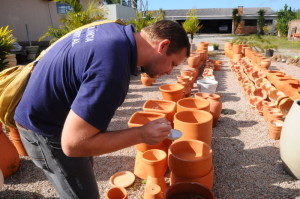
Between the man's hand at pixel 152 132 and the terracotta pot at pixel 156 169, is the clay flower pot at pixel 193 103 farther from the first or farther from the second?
the man's hand at pixel 152 132

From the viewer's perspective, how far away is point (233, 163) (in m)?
2.83

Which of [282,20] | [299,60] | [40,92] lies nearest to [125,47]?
[40,92]

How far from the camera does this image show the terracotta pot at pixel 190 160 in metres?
1.97

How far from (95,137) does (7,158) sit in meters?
2.19

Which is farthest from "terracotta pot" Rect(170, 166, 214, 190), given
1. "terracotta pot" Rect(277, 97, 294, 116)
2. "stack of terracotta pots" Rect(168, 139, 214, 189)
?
"terracotta pot" Rect(277, 97, 294, 116)

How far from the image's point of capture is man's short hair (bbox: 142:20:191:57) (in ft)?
3.84

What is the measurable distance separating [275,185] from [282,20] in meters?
23.7

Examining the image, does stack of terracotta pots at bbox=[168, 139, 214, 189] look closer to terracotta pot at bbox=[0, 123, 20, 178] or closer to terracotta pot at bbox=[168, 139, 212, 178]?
terracotta pot at bbox=[168, 139, 212, 178]

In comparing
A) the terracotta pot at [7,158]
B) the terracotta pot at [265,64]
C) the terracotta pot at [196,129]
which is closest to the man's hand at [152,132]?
the terracotta pot at [196,129]

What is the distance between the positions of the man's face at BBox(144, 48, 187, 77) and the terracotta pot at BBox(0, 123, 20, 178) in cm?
223

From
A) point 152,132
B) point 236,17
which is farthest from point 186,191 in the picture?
point 236,17

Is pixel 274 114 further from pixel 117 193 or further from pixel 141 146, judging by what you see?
pixel 117 193

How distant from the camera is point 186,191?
193 cm

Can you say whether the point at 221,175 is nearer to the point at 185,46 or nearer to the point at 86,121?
the point at 185,46
